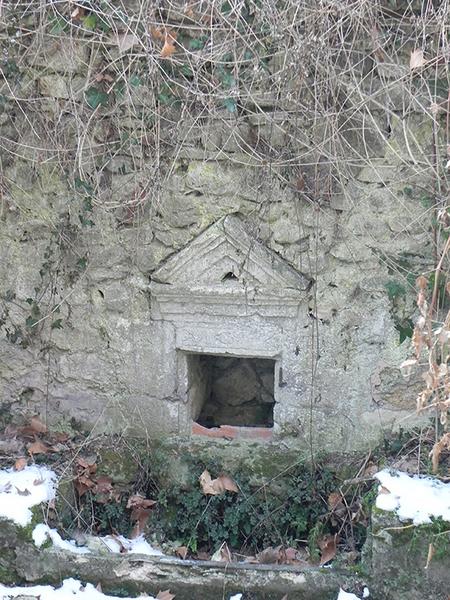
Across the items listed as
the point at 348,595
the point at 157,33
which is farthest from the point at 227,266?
the point at 348,595

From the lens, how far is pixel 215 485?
4.36 meters

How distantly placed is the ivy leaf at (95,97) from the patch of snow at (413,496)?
221 centimetres

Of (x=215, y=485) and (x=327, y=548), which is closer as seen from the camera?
(x=327, y=548)

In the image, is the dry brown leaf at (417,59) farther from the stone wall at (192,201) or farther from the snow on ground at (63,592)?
the snow on ground at (63,592)

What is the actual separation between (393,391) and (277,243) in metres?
A: 0.93

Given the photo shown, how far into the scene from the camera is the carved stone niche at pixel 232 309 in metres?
4.22

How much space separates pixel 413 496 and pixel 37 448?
1945mm

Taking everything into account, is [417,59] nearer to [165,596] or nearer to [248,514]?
[248,514]

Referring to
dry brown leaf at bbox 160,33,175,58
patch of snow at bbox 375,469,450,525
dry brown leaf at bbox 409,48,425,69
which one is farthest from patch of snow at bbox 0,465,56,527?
dry brown leaf at bbox 409,48,425,69

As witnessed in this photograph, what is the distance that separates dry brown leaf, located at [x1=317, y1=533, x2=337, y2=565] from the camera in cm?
404

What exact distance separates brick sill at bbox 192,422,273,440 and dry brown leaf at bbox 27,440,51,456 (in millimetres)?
782

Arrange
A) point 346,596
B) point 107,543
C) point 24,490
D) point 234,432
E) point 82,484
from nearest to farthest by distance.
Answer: point 346,596 < point 24,490 < point 107,543 < point 82,484 < point 234,432

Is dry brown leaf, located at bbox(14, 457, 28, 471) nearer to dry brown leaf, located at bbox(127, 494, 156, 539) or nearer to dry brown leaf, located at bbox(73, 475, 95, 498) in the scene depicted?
dry brown leaf, located at bbox(73, 475, 95, 498)

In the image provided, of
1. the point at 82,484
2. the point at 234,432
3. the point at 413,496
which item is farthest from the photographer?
the point at 234,432
